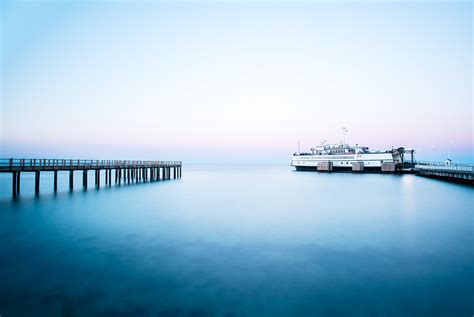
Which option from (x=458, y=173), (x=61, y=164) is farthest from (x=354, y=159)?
(x=61, y=164)

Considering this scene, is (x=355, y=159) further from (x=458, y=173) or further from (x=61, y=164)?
(x=61, y=164)

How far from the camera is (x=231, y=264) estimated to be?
1227cm

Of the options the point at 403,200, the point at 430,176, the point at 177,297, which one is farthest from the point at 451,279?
the point at 430,176

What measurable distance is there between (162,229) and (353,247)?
11.0 metres

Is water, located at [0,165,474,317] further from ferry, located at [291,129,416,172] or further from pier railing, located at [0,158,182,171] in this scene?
ferry, located at [291,129,416,172]

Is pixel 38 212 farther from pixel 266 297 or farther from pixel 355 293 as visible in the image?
pixel 355 293

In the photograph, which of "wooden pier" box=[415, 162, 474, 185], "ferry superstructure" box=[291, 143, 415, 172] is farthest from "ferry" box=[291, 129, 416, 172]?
"wooden pier" box=[415, 162, 474, 185]

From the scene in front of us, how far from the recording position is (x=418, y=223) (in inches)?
825

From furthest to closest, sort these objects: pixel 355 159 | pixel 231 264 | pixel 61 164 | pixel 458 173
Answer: pixel 355 159
pixel 458 173
pixel 61 164
pixel 231 264

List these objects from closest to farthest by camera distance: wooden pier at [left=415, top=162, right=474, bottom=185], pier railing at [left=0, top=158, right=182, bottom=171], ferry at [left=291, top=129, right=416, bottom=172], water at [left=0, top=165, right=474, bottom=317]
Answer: water at [left=0, top=165, right=474, bottom=317]
pier railing at [left=0, top=158, right=182, bottom=171]
wooden pier at [left=415, top=162, right=474, bottom=185]
ferry at [left=291, top=129, right=416, bottom=172]

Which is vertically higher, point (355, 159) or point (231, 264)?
point (355, 159)

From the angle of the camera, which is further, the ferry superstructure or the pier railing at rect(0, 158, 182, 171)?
the ferry superstructure

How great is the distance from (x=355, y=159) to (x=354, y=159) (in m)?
0.26

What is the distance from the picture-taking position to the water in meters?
8.58
